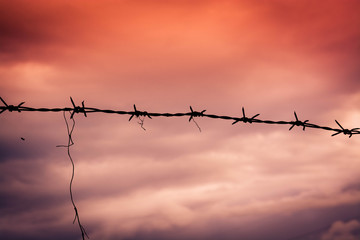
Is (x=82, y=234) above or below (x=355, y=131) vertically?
below

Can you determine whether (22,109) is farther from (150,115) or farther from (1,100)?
(150,115)

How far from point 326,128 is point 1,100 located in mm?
3983

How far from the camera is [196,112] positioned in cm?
407

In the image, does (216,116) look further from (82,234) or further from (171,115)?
(82,234)

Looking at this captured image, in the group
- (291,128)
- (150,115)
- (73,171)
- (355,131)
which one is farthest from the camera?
(355,131)

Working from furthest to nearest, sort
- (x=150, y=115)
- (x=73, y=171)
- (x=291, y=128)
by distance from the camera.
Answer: (x=291, y=128)
(x=150, y=115)
(x=73, y=171)

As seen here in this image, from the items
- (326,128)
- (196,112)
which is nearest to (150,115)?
(196,112)

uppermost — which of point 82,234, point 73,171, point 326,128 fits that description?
point 326,128

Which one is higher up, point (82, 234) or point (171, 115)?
point (171, 115)

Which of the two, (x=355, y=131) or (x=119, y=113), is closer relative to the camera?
(x=119, y=113)

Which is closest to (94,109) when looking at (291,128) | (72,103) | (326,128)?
(72,103)

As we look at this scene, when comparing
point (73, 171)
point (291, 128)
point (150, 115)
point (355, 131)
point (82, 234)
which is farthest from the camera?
point (355, 131)

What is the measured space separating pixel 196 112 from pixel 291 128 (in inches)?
53.5

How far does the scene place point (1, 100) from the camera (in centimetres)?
321
